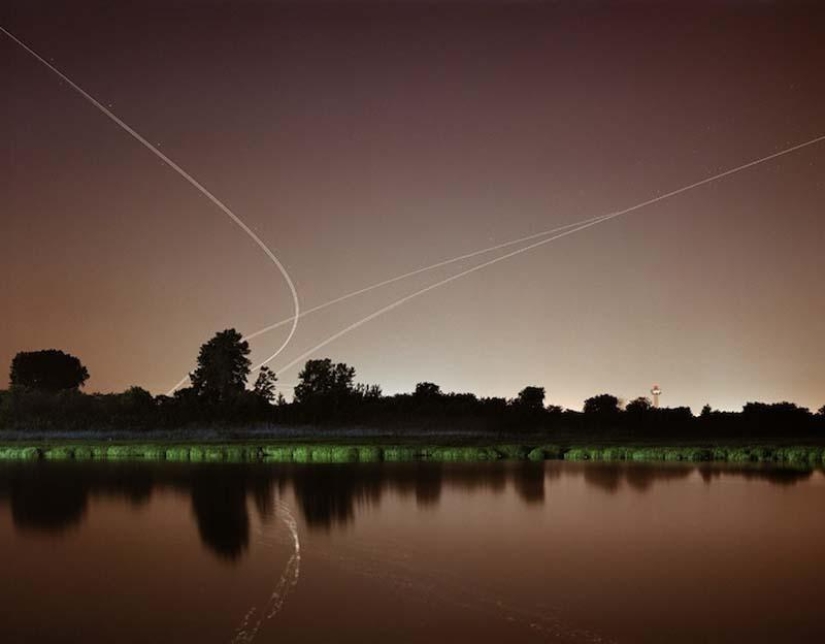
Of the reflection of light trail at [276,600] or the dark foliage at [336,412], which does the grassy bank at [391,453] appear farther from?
the reflection of light trail at [276,600]

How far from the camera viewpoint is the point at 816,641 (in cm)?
1641

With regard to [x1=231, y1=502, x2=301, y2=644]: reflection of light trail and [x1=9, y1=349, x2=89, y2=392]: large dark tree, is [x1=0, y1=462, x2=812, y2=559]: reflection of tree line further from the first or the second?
[x1=9, y1=349, x2=89, y2=392]: large dark tree

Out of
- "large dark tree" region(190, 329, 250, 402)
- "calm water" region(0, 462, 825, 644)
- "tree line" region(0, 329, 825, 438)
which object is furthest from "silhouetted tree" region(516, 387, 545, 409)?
"calm water" region(0, 462, 825, 644)

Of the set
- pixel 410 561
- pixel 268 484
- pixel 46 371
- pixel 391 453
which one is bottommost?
pixel 410 561

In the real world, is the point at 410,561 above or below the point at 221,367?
below

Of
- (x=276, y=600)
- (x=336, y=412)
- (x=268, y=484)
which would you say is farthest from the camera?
(x=336, y=412)

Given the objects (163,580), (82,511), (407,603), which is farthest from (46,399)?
(407,603)

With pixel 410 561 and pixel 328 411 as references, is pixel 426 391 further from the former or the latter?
pixel 410 561

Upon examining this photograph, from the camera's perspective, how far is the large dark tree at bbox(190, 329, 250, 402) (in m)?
109

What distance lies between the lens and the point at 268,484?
1695 inches

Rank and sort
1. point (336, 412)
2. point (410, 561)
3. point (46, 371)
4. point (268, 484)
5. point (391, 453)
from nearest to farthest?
point (410, 561) → point (268, 484) → point (391, 453) → point (336, 412) → point (46, 371)

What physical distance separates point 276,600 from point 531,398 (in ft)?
318

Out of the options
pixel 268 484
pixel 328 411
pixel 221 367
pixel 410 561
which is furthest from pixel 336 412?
pixel 410 561

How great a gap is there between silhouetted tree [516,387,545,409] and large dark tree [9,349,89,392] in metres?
78.0
